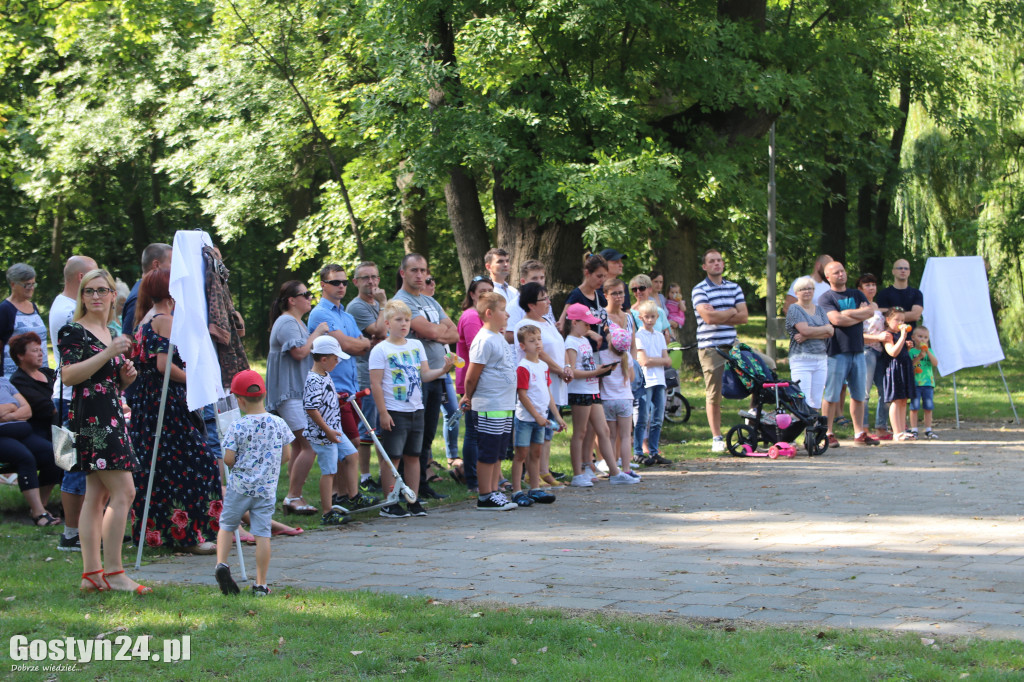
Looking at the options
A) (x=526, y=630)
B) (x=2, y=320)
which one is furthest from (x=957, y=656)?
(x=2, y=320)

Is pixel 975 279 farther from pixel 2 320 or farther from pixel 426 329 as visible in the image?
pixel 2 320

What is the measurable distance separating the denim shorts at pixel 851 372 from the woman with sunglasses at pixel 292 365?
7029mm

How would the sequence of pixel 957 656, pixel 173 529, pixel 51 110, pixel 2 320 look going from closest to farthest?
pixel 957 656
pixel 173 529
pixel 2 320
pixel 51 110

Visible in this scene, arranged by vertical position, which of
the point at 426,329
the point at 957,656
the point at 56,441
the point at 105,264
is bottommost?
the point at 957,656

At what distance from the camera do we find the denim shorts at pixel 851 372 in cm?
1307

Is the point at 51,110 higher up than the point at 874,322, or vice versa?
the point at 51,110

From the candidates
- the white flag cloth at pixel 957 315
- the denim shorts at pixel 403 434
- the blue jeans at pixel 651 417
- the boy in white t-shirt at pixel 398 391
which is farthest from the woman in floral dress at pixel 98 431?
the white flag cloth at pixel 957 315

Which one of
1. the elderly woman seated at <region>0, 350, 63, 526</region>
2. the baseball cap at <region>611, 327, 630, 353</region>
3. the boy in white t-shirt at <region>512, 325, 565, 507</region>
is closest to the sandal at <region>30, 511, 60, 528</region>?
the elderly woman seated at <region>0, 350, 63, 526</region>

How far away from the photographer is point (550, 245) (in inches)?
631

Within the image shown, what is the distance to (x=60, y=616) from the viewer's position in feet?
→ 18.5

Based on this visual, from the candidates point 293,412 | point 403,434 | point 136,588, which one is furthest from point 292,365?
point 136,588

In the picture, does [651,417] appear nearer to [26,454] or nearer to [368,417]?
[368,417]

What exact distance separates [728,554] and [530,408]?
286cm

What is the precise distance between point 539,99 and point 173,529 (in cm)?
942
